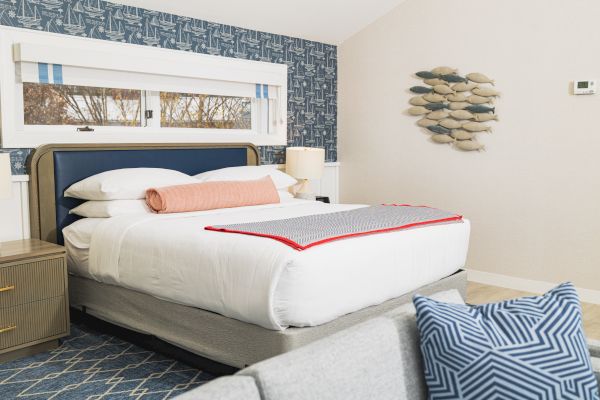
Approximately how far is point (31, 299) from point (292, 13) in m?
3.02

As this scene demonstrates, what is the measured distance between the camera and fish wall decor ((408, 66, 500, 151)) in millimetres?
4605

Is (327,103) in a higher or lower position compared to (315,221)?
higher

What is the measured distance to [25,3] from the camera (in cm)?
358

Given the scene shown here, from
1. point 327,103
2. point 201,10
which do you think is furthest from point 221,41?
point 327,103

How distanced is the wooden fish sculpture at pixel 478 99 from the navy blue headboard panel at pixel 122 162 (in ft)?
5.95

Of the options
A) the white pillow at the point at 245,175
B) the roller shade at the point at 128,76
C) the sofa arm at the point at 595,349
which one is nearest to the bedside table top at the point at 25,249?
the roller shade at the point at 128,76

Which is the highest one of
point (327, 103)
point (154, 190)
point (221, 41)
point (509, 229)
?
point (221, 41)

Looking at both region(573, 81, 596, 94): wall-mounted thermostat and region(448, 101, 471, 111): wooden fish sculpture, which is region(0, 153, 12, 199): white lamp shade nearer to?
region(448, 101, 471, 111): wooden fish sculpture

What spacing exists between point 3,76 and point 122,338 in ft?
5.54

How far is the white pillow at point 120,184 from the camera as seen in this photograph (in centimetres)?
355

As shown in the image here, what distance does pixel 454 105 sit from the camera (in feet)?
15.7

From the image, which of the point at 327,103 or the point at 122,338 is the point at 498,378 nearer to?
the point at 122,338

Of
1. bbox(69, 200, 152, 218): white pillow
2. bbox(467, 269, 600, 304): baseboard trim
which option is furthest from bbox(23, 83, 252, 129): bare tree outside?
bbox(467, 269, 600, 304): baseboard trim

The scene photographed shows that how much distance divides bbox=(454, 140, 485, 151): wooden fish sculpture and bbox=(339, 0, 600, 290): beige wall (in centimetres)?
6
